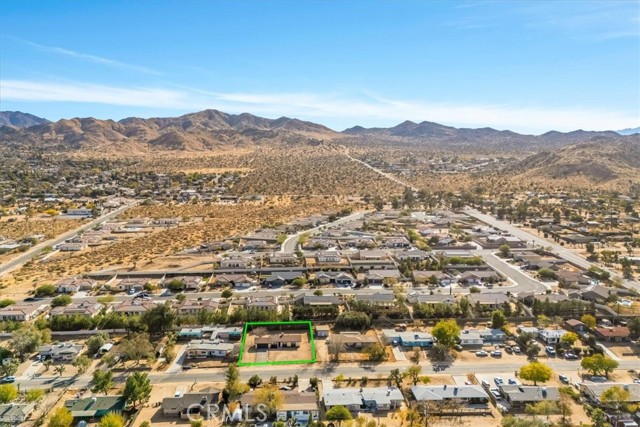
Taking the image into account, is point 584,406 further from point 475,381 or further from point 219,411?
point 219,411

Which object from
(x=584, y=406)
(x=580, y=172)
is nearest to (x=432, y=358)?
(x=584, y=406)

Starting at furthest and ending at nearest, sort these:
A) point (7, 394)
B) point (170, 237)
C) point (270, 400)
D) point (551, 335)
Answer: point (170, 237) → point (551, 335) → point (7, 394) → point (270, 400)

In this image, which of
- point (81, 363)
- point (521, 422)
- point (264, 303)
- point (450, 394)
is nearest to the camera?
point (521, 422)

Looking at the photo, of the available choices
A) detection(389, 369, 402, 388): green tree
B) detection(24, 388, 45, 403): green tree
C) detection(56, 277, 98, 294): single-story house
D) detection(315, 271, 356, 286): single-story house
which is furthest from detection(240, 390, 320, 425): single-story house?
detection(56, 277, 98, 294): single-story house

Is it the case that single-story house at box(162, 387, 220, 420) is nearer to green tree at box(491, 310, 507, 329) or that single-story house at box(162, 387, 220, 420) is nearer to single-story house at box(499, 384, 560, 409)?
single-story house at box(499, 384, 560, 409)

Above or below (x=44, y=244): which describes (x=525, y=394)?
above

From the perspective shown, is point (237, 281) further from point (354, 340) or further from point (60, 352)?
point (60, 352)

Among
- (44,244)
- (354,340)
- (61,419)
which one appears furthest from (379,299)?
(44,244)
